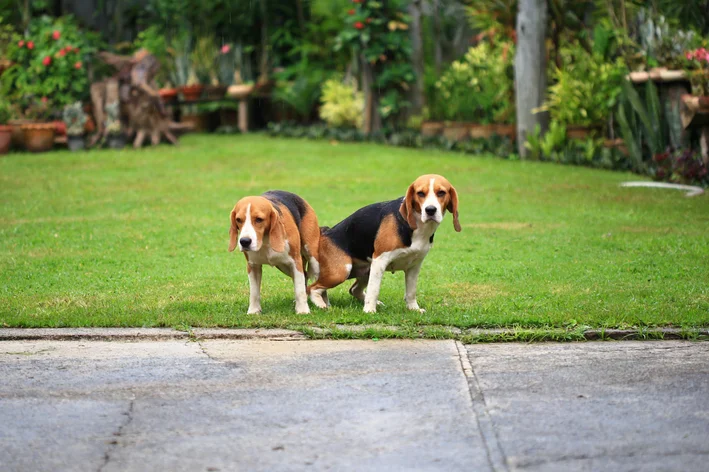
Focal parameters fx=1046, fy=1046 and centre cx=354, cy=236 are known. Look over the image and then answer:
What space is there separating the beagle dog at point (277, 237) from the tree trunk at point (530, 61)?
10.0 m

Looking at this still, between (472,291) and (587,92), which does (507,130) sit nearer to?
(587,92)

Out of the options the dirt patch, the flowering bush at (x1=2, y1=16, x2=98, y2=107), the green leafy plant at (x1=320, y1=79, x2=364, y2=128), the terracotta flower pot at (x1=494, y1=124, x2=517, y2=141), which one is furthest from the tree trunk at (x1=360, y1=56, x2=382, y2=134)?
the dirt patch

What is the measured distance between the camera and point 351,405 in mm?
4980

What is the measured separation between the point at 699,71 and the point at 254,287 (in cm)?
853

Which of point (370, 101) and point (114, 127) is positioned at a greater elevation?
point (370, 101)

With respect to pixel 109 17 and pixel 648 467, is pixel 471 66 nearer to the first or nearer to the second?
pixel 109 17

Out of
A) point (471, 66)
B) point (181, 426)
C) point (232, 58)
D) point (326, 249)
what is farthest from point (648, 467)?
Result: point (232, 58)

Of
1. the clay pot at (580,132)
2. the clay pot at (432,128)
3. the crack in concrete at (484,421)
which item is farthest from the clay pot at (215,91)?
the crack in concrete at (484,421)

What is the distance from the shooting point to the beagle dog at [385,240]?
649 centimetres

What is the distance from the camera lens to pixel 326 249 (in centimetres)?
695

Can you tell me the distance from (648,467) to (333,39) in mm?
17156

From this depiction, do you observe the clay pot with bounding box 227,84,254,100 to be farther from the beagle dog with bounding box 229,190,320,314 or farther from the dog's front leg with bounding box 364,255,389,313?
the dog's front leg with bounding box 364,255,389,313

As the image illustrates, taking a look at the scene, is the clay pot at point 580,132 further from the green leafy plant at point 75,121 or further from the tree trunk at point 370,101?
the green leafy plant at point 75,121

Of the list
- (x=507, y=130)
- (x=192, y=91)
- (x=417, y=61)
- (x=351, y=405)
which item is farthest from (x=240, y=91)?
(x=351, y=405)
